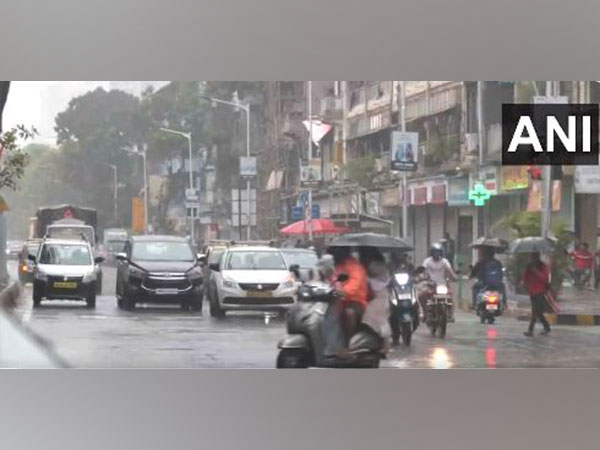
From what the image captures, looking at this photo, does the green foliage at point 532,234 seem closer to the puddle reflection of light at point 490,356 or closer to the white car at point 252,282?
the puddle reflection of light at point 490,356

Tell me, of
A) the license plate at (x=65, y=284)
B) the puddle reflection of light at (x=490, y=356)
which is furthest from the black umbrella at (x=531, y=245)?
the license plate at (x=65, y=284)

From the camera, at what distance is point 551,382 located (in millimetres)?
5418

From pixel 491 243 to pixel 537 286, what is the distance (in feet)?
1.44

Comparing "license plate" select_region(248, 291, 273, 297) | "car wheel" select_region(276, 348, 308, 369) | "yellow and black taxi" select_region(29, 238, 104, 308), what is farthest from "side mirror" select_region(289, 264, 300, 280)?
"yellow and black taxi" select_region(29, 238, 104, 308)

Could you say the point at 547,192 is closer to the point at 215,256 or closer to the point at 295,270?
the point at 295,270

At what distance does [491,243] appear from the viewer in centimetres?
531

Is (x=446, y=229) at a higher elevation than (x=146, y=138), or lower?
lower

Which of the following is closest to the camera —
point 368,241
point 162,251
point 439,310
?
point 368,241

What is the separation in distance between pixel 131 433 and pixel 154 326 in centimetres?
76

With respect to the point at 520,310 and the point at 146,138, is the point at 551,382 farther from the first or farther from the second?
the point at 146,138

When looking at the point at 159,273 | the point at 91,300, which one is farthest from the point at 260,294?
the point at 91,300
